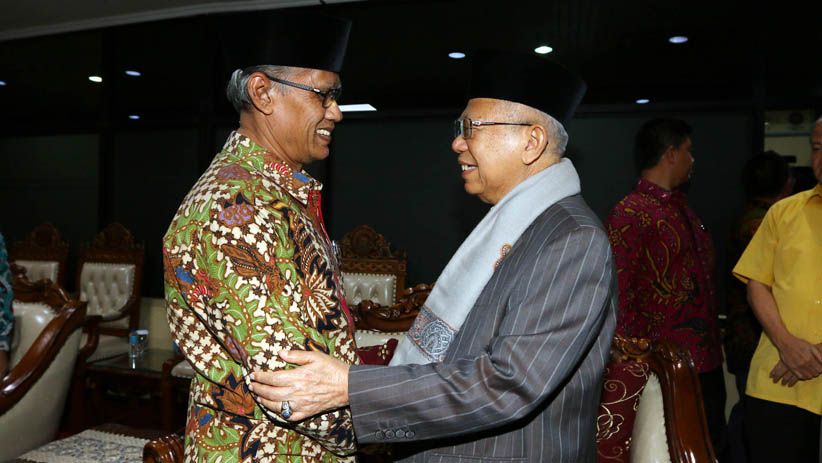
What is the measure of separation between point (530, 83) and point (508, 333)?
0.48 meters

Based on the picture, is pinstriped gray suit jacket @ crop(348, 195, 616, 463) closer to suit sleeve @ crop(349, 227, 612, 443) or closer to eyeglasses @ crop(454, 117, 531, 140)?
suit sleeve @ crop(349, 227, 612, 443)

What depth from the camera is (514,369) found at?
88 centimetres

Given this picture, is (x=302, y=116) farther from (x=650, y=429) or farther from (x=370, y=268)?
(x=370, y=268)

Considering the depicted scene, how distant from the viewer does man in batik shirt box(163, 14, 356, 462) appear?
905 millimetres

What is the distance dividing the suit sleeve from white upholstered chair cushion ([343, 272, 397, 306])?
110 inches

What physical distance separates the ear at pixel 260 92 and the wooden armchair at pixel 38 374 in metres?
1.62

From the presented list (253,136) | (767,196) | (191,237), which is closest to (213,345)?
(191,237)

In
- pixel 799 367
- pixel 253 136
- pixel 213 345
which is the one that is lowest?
pixel 799 367

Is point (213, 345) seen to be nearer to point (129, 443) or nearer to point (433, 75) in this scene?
point (129, 443)

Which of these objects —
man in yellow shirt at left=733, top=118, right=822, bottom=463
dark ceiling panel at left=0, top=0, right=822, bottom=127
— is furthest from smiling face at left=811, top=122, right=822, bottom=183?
dark ceiling panel at left=0, top=0, right=822, bottom=127

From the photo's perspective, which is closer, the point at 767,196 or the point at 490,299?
the point at 490,299

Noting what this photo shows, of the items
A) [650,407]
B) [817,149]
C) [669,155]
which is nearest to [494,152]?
[650,407]

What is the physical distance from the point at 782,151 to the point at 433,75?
219cm

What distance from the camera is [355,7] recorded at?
4.29 meters
